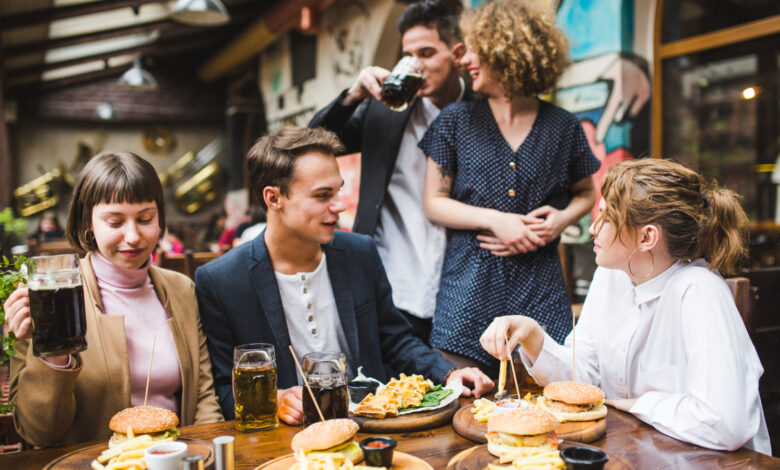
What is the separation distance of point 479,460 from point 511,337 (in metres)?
0.47

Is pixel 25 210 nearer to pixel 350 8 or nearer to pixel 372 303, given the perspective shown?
pixel 350 8

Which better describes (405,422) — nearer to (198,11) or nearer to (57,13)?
(198,11)

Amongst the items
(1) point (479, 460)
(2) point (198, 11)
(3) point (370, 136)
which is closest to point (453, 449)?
(1) point (479, 460)

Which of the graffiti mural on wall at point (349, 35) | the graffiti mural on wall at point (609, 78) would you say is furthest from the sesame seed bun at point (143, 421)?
the graffiti mural on wall at point (349, 35)

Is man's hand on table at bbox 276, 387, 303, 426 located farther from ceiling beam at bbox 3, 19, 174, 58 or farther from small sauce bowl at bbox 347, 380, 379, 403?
ceiling beam at bbox 3, 19, 174, 58

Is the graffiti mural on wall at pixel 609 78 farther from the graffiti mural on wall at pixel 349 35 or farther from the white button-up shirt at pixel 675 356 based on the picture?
the graffiti mural on wall at pixel 349 35

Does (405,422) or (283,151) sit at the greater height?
(283,151)

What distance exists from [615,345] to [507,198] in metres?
0.63

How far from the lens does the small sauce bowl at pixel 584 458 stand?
3.34 ft

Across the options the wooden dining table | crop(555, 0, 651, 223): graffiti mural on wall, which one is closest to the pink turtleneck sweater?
the wooden dining table

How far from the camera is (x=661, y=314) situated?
1.61 m

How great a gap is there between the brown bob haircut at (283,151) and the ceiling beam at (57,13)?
7.23m

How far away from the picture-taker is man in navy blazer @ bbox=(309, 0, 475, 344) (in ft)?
7.73

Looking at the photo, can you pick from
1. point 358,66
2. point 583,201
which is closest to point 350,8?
point 358,66
